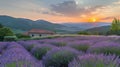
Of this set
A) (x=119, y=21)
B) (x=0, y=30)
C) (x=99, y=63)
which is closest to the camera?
(x=99, y=63)

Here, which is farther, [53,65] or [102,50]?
[102,50]

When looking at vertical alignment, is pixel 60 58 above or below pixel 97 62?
below

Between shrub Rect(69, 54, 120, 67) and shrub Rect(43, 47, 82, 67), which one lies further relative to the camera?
shrub Rect(43, 47, 82, 67)

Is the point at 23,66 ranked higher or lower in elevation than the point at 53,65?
higher

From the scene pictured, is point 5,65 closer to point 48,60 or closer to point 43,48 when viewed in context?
point 48,60

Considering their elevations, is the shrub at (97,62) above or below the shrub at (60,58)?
above

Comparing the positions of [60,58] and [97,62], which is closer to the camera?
[97,62]

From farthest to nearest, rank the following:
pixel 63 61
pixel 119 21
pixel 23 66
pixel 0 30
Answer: pixel 119 21, pixel 0 30, pixel 63 61, pixel 23 66

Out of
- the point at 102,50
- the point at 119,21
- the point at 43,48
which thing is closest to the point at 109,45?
the point at 102,50

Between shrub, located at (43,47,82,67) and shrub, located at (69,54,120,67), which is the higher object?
shrub, located at (69,54,120,67)

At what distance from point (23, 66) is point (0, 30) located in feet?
154

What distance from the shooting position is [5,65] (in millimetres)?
3561

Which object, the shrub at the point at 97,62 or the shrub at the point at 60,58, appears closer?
the shrub at the point at 97,62

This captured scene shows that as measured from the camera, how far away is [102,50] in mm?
7562
